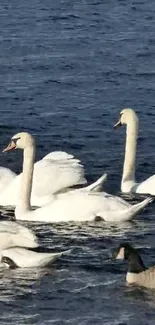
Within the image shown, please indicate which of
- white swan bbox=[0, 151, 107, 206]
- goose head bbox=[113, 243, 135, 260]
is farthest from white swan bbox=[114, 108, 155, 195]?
goose head bbox=[113, 243, 135, 260]

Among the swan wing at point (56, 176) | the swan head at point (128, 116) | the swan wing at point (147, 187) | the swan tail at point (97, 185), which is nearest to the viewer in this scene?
the swan tail at point (97, 185)

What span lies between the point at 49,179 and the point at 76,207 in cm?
126

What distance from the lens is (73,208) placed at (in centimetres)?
1922

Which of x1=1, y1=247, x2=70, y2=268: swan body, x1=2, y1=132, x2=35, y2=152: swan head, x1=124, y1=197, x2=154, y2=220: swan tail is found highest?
x1=2, y1=132, x2=35, y2=152: swan head

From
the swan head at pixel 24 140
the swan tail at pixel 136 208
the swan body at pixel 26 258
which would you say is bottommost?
the swan body at pixel 26 258

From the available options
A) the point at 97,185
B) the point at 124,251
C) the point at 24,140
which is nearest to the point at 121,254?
the point at 124,251

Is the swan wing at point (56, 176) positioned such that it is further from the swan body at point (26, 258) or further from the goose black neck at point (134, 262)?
the goose black neck at point (134, 262)

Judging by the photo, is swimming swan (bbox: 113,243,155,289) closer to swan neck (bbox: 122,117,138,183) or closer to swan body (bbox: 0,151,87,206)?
swan body (bbox: 0,151,87,206)

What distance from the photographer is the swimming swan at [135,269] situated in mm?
16297

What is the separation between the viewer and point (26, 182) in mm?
19859

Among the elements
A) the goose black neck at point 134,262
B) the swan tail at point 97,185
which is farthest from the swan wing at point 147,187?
the goose black neck at point 134,262

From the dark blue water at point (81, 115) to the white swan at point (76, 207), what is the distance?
17cm

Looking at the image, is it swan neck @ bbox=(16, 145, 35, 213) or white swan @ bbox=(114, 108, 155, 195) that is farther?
white swan @ bbox=(114, 108, 155, 195)

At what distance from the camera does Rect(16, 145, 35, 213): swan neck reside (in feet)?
64.9
